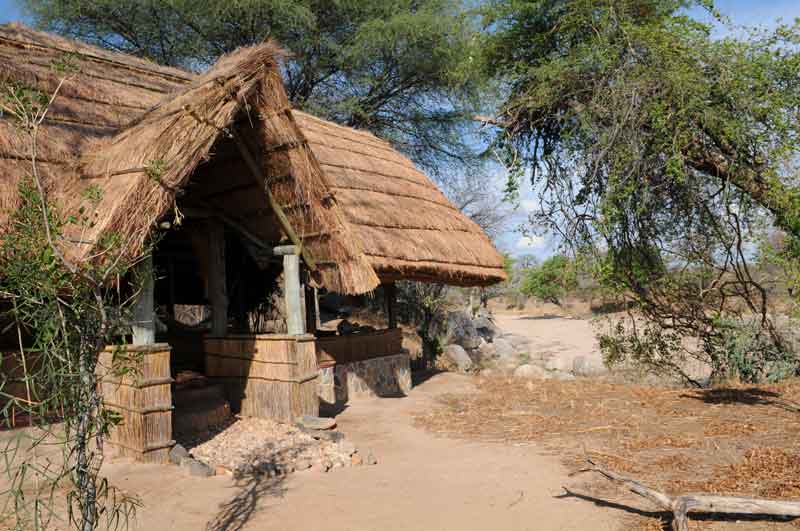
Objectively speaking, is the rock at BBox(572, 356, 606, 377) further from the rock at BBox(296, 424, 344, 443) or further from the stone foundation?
the rock at BBox(296, 424, 344, 443)

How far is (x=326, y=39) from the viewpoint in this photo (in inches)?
629

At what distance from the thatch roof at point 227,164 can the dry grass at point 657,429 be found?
2096 millimetres

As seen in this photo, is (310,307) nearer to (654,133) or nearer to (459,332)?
(654,133)

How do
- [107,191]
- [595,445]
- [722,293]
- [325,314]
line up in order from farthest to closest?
[325,314] < [722,293] < [595,445] < [107,191]

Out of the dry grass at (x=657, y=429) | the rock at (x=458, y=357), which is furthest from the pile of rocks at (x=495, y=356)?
the dry grass at (x=657, y=429)

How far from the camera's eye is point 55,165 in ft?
20.2

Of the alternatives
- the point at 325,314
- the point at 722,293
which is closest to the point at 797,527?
the point at 722,293

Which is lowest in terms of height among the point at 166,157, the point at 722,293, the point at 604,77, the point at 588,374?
the point at 588,374

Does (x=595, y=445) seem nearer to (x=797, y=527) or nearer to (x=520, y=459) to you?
(x=520, y=459)

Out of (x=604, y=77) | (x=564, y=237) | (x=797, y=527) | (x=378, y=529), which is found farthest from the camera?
(x=564, y=237)

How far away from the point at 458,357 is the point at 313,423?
8.51 metres

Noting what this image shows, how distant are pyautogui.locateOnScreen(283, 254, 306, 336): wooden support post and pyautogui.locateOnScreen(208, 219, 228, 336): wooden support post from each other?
3.29 ft

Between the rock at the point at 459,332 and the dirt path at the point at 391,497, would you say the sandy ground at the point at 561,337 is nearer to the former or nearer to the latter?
the rock at the point at 459,332

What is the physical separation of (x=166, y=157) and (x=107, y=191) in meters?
0.53
